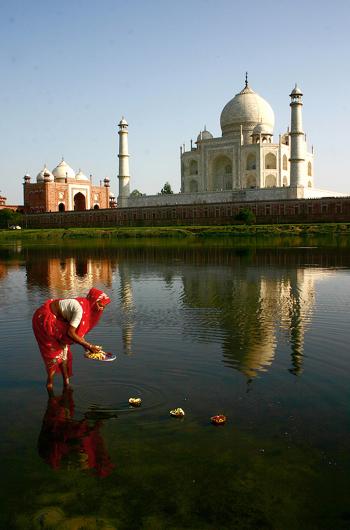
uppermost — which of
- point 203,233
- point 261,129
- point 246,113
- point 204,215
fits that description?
point 246,113

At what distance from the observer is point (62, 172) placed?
198 feet

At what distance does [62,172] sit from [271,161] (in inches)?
975

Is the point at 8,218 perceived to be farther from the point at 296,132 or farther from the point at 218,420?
the point at 218,420

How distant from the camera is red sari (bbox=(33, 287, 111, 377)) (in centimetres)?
491

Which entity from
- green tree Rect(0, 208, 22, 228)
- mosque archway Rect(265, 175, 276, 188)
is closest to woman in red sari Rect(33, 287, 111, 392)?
mosque archway Rect(265, 175, 276, 188)

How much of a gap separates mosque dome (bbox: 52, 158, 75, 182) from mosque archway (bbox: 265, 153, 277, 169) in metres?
23.8

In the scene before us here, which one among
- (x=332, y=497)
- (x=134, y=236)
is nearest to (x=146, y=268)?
(x=332, y=497)

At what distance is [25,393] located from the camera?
5.20 m

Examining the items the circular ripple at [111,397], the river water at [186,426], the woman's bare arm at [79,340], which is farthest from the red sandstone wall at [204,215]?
the woman's bare arm at [79,340]

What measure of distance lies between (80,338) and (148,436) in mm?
1120

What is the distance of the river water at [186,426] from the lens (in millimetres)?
3234

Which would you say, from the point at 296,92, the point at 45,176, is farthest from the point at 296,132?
the point at 45,176

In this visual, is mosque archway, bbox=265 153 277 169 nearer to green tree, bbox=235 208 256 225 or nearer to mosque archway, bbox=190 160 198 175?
mosque archway, bbox=190 160 198 175

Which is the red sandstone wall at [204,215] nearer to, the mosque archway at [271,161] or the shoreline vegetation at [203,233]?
the shoreline vegetation at [203,233]
